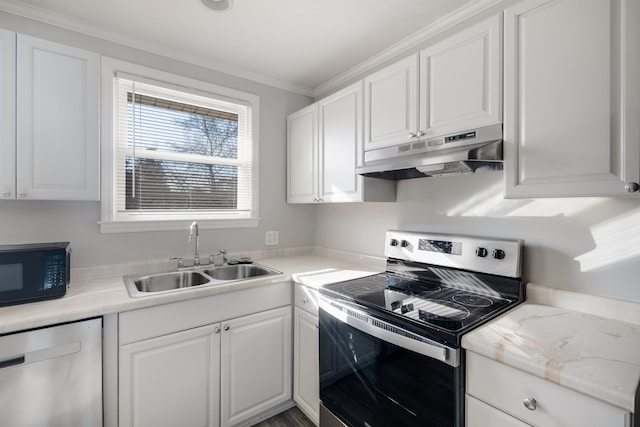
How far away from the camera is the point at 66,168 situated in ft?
5.14

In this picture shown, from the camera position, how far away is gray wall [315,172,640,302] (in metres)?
1.19

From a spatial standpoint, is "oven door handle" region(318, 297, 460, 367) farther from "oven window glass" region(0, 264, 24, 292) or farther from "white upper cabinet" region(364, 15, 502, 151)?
"oven window glass" region(0, 264, 24, 292)

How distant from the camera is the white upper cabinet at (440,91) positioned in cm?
131

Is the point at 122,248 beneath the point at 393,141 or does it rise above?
beneath

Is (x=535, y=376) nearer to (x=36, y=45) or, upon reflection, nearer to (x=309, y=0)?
(x=309, y=0)

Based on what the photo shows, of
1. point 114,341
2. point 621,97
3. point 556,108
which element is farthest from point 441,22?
point 114,341

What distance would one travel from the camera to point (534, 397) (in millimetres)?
896

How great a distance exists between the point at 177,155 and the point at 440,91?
181 cm

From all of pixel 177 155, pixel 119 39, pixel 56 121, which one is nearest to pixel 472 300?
pixel 177 155

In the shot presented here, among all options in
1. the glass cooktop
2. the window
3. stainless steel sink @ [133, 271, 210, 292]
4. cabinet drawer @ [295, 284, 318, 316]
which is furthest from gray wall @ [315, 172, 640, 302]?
stainless steel sink @ [133, 271, 210, 292]

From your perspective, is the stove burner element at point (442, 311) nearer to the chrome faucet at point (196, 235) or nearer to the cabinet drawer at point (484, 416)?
the cabinet drawer at point (484, 416)

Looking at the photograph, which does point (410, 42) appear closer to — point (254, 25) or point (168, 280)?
point (254, 25)

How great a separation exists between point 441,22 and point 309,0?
2.64ft

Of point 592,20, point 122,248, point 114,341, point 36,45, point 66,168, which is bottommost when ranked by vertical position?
point 114,341
